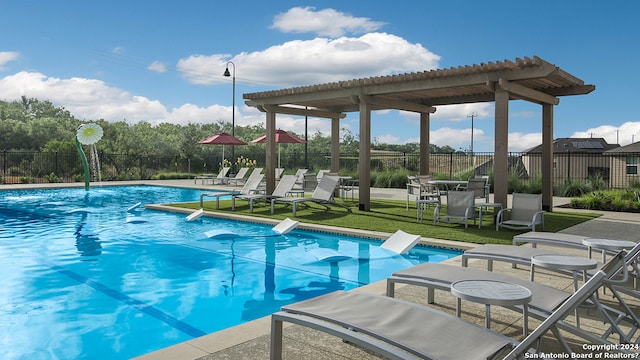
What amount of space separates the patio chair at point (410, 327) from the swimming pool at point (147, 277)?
7.26 ft

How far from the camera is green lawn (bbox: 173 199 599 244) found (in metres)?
8.54

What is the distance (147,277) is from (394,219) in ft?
18.5

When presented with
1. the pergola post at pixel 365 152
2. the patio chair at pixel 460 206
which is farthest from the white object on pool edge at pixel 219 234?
the patio chair at pixel 460 206

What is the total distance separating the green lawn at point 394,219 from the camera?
8.54 metres

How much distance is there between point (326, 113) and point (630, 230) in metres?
9.12

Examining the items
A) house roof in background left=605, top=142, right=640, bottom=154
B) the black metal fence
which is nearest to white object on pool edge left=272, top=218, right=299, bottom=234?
the black metal fence

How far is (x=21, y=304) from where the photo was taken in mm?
5461

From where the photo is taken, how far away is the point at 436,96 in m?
13.1

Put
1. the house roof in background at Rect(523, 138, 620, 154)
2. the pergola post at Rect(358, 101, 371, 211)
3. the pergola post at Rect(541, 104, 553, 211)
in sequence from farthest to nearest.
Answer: the house roof in background at Rect(523, 138, 620, 154) < the pergola post at Rect(541, 104, 553, 211) < the pergola post at Rect(358, 101, 371, 211)

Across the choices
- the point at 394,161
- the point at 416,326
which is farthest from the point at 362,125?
the point at 394,161

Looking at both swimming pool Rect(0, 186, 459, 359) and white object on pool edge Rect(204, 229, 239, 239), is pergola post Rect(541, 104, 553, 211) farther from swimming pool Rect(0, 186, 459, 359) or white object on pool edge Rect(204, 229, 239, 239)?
white object on pool edge Rect(204, 229, 239, 239)

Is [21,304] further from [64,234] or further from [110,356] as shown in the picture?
[64,234]

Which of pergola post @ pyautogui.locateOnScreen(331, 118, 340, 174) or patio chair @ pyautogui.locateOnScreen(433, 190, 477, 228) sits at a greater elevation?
pergola post @ pyautogui.locateOnScreen(331, 118, 340, 174)

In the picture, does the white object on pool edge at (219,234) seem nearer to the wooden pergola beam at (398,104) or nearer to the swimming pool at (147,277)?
the swimming pool at (147,277)
